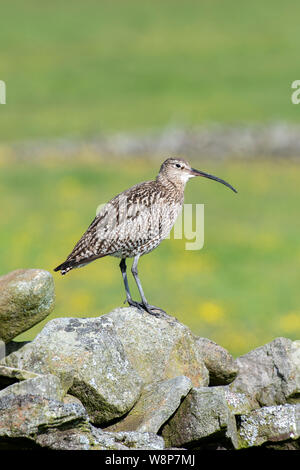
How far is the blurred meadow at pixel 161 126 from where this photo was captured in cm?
2483

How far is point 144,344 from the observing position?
457 inches

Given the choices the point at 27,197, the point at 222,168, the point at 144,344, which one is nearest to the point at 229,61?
the point at 222,168

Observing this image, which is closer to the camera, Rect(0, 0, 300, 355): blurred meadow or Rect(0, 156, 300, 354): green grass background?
Rect(0, 156, 300, 354): green grass background

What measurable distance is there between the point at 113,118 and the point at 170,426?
4605cm

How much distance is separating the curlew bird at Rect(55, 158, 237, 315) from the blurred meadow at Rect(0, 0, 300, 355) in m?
7.72

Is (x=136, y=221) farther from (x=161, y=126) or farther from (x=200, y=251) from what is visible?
(x=161, y=126)

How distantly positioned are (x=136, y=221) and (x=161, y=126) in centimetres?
4018

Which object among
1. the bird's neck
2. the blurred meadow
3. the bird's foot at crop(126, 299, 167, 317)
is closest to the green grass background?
the blurred meadow

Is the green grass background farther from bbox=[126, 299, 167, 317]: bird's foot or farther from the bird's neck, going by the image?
the bird's neck

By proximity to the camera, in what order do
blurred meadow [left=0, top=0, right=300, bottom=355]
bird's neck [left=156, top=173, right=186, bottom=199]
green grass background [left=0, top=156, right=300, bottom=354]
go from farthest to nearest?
blurred meadow [left=0, top=0, right=300, bottom=355]
green grass background [left=0, top=156, right=300, bottom=354]
bird's neck [left=156, top=173, right=186, bottom=199]

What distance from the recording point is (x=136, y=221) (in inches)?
484

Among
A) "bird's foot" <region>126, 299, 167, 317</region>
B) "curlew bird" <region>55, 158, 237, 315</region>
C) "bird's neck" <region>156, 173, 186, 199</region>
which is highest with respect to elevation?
"bird's neck" <region>156, 173, 186, 199</region>

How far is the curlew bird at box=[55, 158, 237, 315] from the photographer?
1217 cm

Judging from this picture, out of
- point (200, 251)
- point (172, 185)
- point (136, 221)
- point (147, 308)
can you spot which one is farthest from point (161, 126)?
point (147, 308)
